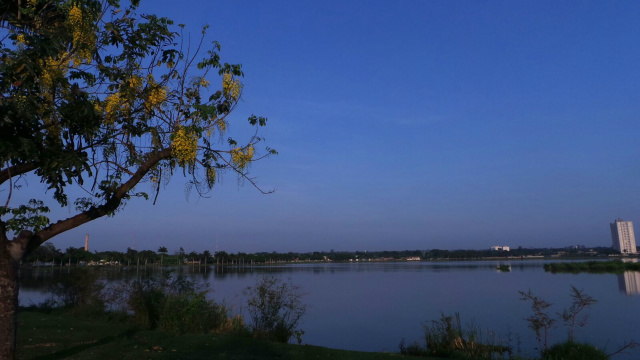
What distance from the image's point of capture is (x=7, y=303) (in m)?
5.39

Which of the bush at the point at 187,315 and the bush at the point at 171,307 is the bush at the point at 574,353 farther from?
the bush at the point at 187,315

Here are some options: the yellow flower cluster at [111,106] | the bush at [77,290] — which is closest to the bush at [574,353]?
the yellow flower cluster at [111,106]

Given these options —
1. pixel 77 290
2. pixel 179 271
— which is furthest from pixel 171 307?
pixel 77 290

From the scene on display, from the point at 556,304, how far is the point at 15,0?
31785 millimetres

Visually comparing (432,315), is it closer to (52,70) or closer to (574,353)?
(574,353)

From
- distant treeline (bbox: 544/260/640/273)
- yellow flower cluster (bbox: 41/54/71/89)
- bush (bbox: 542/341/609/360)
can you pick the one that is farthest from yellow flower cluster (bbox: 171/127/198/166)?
distant treeline (bbox: 544/260/640/273)

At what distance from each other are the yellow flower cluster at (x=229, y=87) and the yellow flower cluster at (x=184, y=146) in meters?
1.19

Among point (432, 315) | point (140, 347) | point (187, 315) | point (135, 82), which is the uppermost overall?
point (135, 82)

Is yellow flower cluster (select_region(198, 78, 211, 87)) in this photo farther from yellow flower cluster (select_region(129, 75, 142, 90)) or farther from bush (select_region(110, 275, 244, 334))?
bush (select_region(110, 275, 244, 334))

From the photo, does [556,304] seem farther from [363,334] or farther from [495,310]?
[363,334]

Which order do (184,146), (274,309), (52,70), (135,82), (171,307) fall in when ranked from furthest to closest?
(274,309) → (171,307) → (135,82) → (184,146) → (52,70)

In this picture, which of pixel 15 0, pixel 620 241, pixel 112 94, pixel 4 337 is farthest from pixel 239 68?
pixel 620 241

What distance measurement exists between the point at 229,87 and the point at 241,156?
124 cm

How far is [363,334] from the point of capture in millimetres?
20438
